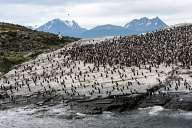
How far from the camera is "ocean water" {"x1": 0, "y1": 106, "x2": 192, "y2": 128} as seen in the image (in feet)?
355

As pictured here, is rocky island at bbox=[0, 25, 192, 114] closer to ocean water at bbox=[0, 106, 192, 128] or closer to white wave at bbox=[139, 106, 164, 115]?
white wave at bbox=[139, 106, 164, 115]

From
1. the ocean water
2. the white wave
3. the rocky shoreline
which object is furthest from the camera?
the rocky shoreline

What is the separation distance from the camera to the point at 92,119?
11612cm

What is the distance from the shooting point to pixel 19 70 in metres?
168

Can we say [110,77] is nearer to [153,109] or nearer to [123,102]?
[123,102]

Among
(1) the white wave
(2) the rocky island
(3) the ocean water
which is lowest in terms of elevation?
(3) the ocean water

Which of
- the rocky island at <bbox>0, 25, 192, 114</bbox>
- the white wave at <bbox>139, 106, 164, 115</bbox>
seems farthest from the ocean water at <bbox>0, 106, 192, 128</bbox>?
the rocky island at <bbox>0, 25, 192, 114</bbox>

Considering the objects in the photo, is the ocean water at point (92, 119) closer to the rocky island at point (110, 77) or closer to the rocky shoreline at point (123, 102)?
the rocky shoreline at point (123, 102)

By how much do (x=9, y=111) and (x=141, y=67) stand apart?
126 feet

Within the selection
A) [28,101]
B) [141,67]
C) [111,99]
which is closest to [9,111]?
[28,101]

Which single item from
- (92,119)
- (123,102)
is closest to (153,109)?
(123,102)

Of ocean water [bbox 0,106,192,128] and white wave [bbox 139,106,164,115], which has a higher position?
white wave [bbox 139,106,164,115]

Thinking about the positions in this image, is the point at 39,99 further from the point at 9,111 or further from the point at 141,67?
the point at 141,67

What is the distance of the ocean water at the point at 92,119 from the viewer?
108188mm
